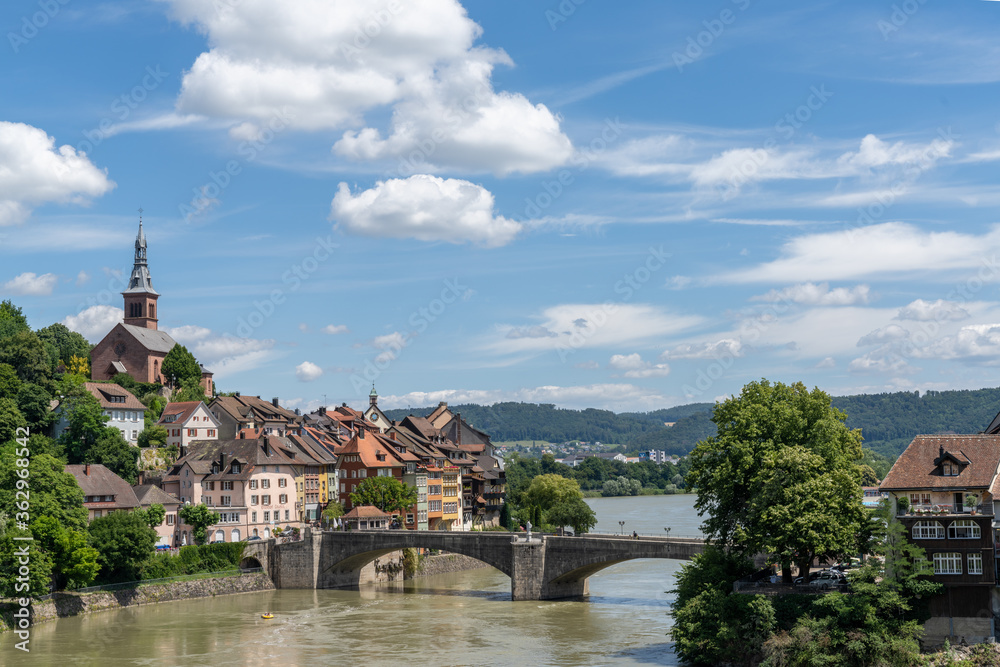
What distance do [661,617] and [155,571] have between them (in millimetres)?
37673

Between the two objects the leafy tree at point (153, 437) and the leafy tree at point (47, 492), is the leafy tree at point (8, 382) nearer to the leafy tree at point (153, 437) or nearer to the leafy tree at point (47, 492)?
the leafy tree at point (153, 437)

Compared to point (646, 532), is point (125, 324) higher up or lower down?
higher up

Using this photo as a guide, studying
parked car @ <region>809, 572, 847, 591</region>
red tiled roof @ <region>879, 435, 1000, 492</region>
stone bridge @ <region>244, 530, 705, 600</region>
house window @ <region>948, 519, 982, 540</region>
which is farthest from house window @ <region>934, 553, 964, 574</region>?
stone bridge @ <region>244, 530, 705, 600</region>

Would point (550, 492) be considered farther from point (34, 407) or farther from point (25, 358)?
point (25, 358)

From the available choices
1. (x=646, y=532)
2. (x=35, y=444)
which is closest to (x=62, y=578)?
(x=35, y=444)

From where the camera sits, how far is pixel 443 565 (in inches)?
3954

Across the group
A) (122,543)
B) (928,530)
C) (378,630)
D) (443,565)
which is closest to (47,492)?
(122,543)

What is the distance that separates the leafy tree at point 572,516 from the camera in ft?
373

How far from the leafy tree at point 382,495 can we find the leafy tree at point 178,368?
36.7 metres

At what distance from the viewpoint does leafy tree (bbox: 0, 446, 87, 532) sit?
70.1 meters

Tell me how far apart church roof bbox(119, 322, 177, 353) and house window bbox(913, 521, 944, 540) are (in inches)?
4018

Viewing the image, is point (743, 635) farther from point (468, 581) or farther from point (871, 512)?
point (468, 581)

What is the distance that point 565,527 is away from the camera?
12081 centimetres

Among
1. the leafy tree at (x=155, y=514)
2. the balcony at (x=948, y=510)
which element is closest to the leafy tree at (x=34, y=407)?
the leafy tree at (x=155, y=514)
